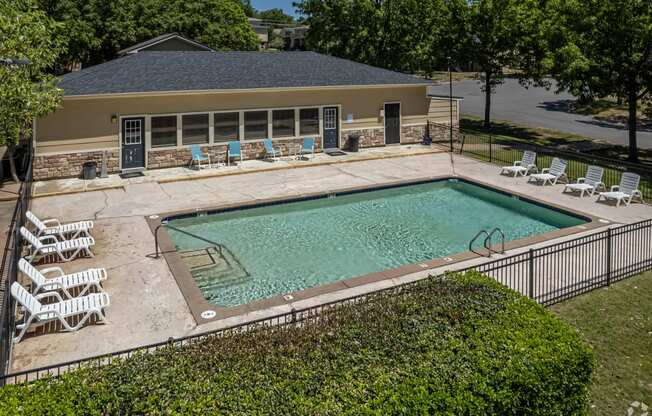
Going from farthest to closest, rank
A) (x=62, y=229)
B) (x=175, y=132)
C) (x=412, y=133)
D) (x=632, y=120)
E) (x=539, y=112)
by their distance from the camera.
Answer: (x=539, y=112) → (x=412, y=133) → (x=632, y=120) → (x=175, y=132) → (x=62, y=229)

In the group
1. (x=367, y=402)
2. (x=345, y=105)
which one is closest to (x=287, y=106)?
(x=345, y=105)

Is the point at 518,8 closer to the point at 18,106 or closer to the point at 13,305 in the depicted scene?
the point at 18,106

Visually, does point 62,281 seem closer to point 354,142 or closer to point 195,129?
point 195,129

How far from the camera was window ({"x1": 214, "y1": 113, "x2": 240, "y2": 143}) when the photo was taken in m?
21.3

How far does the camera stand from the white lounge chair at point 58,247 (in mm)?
11398

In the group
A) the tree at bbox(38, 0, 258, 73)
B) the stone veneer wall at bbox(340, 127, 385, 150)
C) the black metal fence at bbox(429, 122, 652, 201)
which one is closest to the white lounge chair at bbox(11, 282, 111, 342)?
the black metal fence at bbox(429, 122, 652, 201)

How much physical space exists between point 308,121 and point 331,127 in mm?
1263

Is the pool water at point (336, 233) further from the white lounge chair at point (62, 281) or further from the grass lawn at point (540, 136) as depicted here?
the grass lawn at point (540, 136)

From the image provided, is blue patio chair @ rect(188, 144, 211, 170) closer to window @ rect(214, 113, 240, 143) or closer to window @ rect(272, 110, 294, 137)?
window @ rect(214, 113, 240, 143)

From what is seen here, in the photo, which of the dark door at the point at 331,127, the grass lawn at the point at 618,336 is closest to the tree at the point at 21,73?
the dark door at the point at 331,127

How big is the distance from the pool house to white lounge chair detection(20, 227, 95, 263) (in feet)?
26.1

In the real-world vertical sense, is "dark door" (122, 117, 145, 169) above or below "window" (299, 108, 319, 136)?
below

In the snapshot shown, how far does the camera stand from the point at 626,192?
16250 mm

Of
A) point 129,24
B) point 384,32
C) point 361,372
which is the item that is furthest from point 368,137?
point 129,24
